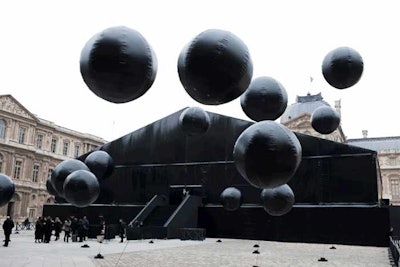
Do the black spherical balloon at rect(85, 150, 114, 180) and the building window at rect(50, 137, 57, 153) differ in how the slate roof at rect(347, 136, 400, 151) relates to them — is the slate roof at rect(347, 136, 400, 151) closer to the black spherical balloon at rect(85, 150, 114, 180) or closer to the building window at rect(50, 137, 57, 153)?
the building window at rect(50, 137, 57, 153)

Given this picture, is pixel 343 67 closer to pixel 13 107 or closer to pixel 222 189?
pixel 222 189

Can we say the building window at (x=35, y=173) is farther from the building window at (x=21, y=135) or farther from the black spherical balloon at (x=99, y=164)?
the black spherical balloon at (x=99, y=164)

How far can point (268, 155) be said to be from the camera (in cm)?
655

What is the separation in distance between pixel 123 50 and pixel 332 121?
8.54m

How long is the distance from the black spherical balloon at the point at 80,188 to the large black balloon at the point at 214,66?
6340mm

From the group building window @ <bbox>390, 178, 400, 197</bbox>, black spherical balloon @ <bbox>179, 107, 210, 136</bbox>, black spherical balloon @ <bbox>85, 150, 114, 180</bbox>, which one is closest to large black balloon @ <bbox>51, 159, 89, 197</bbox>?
black spherical balloon @ <bbox>179, 107, 210, 136</bbox>

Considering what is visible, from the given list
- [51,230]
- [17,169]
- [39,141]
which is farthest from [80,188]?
[39,141]

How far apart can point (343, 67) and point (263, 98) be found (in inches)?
94.8

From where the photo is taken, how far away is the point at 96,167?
18.7m

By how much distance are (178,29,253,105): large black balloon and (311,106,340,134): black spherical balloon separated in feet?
22.9

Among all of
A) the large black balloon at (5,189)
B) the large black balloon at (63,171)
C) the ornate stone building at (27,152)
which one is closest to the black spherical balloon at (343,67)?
the large black balloon at (63,171)

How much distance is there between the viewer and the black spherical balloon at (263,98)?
29.5 feet

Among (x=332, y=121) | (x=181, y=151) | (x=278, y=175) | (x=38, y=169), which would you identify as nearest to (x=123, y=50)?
(x=278, y=175)

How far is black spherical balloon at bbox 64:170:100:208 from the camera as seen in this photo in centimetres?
1105
